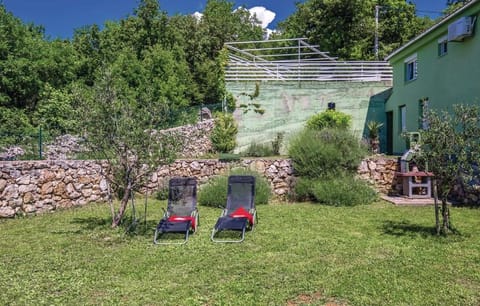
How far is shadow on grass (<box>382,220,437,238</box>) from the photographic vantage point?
765 centimetres

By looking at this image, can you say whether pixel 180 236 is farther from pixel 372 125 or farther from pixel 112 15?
pixel 112 15

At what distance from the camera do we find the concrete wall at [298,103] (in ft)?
64.3

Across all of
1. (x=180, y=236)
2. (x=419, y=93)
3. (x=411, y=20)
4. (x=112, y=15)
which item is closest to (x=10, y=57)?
(x=112, y=15)

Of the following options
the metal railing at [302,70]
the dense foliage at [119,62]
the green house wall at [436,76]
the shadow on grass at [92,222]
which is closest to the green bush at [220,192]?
the shadow on grass at [92,222]

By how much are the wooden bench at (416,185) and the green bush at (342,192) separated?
4.20 ft

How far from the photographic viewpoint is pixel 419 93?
1661 centimetres

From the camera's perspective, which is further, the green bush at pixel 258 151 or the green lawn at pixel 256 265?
the green bush at pixel 258 151

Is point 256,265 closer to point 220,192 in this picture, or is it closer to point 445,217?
point 445,217

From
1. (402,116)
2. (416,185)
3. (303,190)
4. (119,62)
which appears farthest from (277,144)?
(119,62)

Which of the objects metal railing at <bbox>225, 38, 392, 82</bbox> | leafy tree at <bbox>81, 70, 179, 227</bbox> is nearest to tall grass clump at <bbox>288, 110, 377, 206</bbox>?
leafy tree at <bbox>81, 70, 179, 227</bbox>

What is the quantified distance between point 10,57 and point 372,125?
20.4 m

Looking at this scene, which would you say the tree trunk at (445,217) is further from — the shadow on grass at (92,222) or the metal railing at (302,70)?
the metal railing at (302,70)

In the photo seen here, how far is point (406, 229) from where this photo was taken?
319 inches

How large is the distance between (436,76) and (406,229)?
9.37m
